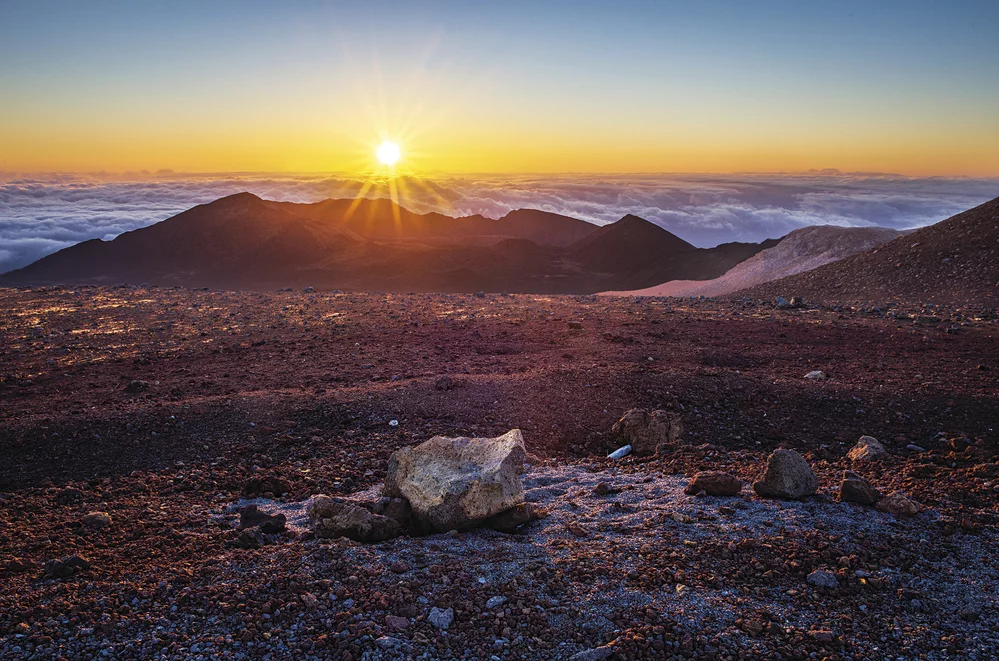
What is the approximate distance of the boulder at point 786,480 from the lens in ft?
16.8

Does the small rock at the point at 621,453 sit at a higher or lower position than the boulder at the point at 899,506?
lower

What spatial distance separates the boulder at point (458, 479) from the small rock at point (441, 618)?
1.03 m

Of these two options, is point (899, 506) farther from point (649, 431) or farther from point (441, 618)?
point (441, 618)

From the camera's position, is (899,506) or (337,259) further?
(337,259)

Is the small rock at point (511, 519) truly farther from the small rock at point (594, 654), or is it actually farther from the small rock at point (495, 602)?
the small rock at point (594, 654)

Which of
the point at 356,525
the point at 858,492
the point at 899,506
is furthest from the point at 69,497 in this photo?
the point at 899,506

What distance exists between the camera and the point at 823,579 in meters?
3.98

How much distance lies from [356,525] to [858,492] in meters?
3.82

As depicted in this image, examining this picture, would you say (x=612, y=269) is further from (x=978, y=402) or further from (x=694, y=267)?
(x=978, y=402)

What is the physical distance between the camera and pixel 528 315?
15.6 m

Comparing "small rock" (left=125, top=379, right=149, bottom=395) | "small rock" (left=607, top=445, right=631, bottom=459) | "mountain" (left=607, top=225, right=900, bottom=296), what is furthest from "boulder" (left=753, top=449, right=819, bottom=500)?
"mountain" (left=607, top=225, right=900, bottom=296)

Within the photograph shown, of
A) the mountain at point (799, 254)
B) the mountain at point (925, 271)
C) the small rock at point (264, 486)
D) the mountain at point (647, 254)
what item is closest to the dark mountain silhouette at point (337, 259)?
the mountain at point (647, 254)

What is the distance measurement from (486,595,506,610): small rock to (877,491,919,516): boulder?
3.04 m

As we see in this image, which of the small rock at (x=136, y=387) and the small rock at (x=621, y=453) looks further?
the small rock at (x=136, y=387)
